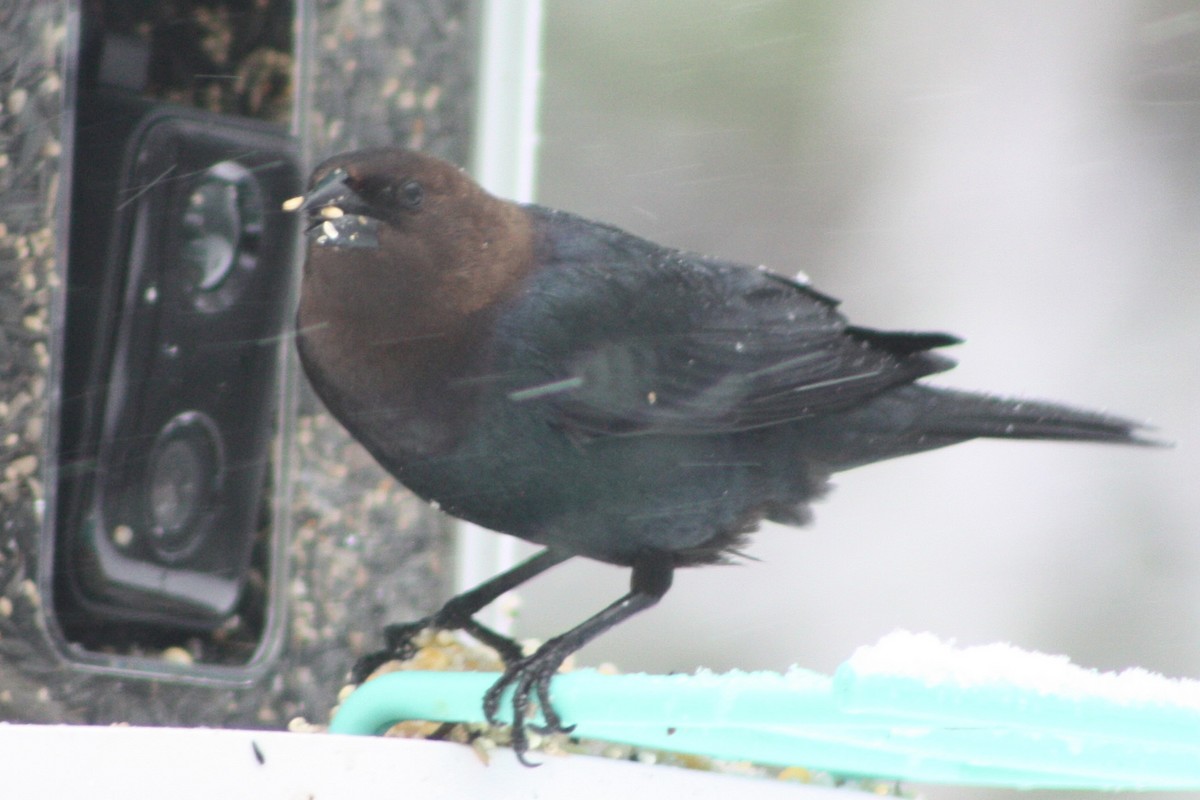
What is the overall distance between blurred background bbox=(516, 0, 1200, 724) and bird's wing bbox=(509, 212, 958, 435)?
2.28 metres

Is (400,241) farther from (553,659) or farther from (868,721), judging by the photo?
(868,721)

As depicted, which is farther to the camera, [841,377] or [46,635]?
[841,377]

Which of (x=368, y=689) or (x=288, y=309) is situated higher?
(x=288, y=309)

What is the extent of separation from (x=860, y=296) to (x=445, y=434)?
334 centimetres

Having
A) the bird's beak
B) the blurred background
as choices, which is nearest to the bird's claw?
the bird's beak

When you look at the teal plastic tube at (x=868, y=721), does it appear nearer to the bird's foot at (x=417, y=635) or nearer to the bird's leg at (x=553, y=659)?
the bird's leg at (x=553, y=659)

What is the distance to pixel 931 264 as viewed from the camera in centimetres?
609

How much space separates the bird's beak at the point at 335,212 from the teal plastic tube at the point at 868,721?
834 mm

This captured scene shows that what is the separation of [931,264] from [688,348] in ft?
10.3

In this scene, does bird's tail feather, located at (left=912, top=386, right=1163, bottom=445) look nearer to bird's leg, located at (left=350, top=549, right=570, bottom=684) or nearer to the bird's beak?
bird's leg, located at (left=350, top=549, right=570, bottom=684)

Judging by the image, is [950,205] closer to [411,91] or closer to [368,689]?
[411,91]

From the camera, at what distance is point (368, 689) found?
2.27 metres

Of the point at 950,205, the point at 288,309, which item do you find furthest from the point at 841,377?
the point at 950,205

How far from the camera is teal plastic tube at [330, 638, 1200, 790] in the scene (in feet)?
5.67
